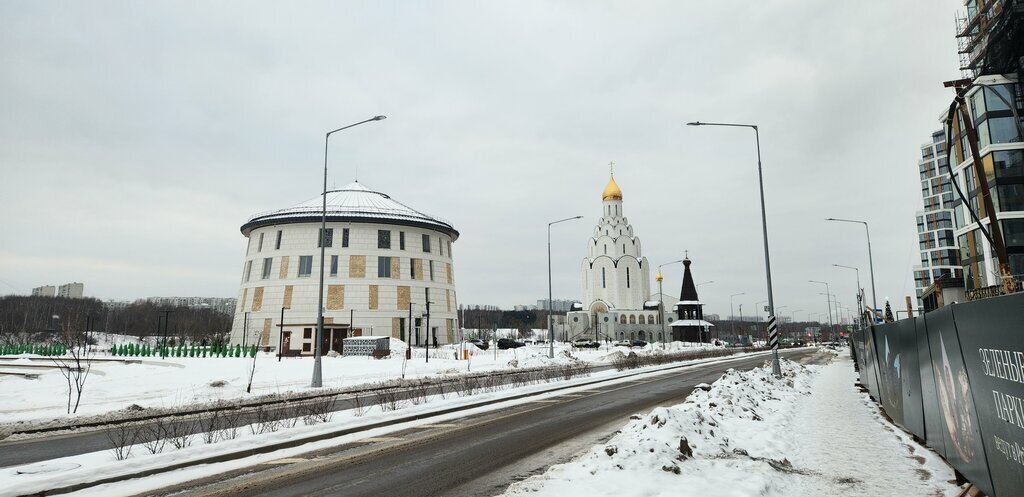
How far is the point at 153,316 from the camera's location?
459 ft

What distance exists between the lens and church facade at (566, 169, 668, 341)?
4237 inches

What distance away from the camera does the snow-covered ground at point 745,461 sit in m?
6.91

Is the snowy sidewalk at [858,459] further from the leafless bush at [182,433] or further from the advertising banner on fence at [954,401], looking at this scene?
the leafless bush at [182,433]

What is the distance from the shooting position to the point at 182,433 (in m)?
11.3

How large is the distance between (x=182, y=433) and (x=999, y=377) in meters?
13.0

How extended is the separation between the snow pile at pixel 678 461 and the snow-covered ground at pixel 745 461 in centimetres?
1

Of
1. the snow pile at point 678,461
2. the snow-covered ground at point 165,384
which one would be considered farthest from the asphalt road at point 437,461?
the snow-covered ground at point 165,384

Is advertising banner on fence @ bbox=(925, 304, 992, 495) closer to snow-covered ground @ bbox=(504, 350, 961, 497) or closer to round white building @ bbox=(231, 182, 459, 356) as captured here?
snow-covered ground @ bbox=(504, 350, 961, 497)

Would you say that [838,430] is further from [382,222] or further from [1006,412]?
[382,222]

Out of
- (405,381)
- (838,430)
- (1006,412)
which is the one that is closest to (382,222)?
(405,381)

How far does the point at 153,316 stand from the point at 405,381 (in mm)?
144305

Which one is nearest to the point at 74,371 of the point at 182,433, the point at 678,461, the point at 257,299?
the point at 182,433

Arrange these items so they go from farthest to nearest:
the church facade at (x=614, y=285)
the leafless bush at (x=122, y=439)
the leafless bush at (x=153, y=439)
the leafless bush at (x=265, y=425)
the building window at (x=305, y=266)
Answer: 1. the church facade at (x=614, y=285)
2. the building window at (x=305, y=266)
3. the leafless bush at (x=265, y=425)
4. the leafless bush at (x=153, y=439)
5. the leafless bush at (x=122, y=439)

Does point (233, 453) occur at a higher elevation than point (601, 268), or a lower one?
lower
